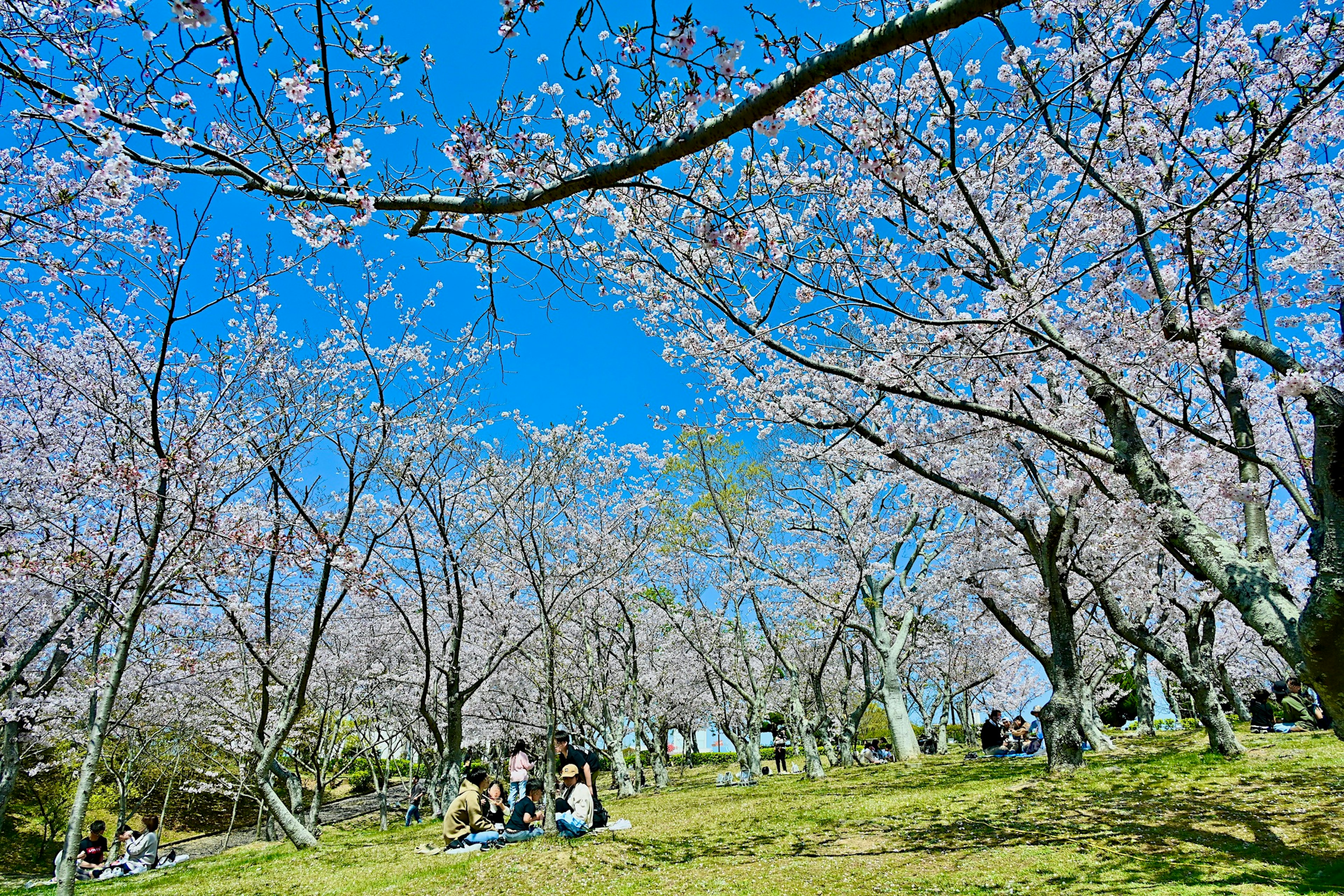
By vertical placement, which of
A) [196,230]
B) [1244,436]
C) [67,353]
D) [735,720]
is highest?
[67,353]

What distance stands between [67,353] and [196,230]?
5.57 meters

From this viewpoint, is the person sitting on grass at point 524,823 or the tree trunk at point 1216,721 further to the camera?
the tree trunk at point 1216,721

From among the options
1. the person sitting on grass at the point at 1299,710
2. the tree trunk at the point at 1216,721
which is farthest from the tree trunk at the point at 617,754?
the person sitting on grass at the point at 1299,710

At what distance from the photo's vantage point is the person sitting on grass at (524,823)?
9.32 meters

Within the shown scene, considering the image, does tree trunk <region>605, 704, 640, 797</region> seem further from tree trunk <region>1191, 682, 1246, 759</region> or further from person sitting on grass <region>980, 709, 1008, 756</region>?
tree trunk <region>1191, 682, 1246, 759</region>

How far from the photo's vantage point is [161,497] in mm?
5969

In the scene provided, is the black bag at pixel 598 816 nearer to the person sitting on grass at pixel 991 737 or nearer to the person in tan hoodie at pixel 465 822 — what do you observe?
the person in tan hoodie at pixel 465 822

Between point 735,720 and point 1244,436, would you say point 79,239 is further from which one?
point 735,720

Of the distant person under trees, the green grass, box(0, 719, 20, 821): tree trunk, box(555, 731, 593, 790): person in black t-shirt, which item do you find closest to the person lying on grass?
the green grass

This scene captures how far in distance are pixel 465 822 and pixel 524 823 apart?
0.83m

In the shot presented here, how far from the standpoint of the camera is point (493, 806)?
32.5ft

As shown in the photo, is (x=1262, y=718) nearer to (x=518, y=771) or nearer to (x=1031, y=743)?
(x=1031, y=743)

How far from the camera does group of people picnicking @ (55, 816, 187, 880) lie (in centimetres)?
1243

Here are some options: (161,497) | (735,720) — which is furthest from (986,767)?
(161,497)
